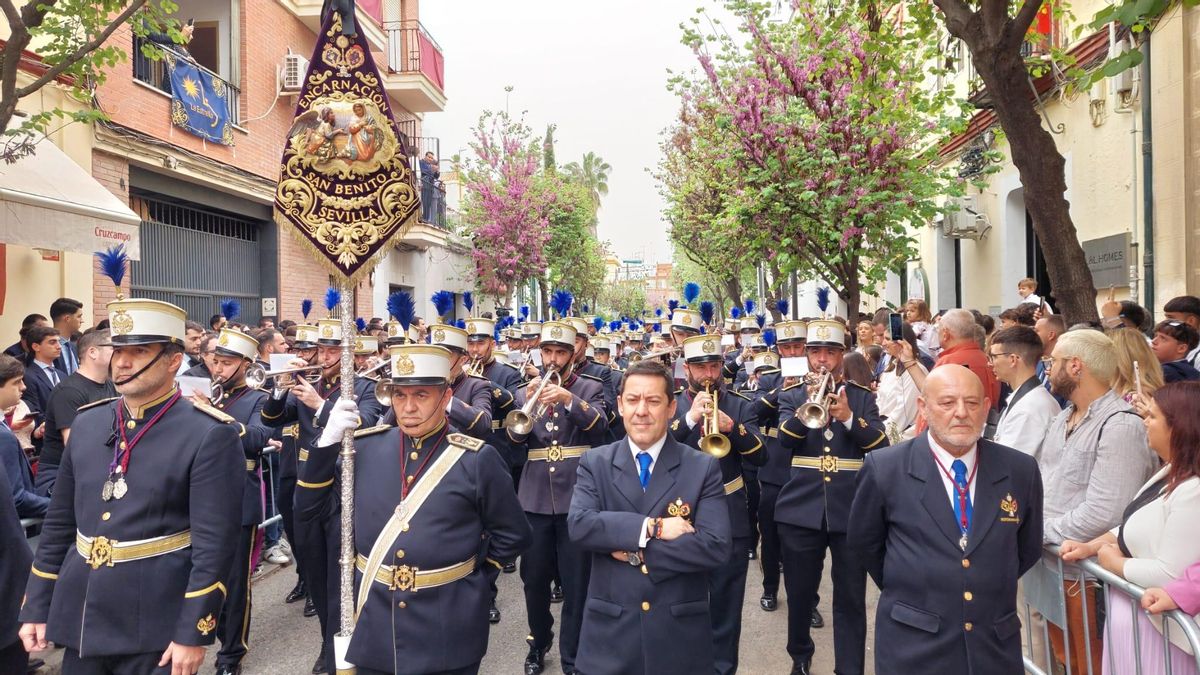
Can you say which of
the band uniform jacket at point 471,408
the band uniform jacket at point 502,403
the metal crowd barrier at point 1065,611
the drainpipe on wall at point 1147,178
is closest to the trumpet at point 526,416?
the band uniform jacket at point 471,408

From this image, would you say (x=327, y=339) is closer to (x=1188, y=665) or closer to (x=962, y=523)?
(x=962, y=523)

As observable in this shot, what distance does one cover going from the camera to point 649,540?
3533 mm

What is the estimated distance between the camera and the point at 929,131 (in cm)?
1241

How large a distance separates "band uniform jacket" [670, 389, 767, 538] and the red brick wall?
974 centimetres

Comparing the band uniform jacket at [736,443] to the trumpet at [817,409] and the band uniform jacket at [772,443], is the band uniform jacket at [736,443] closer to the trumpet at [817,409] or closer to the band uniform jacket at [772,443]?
the band uniform jacket at [772,443]

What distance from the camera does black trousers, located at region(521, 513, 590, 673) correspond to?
5.53 m

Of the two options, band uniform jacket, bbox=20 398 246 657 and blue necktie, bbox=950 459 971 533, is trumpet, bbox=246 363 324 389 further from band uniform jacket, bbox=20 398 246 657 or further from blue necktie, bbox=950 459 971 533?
blue necktie, bbox=950 459 971 533

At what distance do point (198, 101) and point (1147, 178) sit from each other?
14480 millimetres

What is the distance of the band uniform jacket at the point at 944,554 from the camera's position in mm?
3363

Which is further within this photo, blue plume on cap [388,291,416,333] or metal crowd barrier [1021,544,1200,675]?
blue plume on cap [388,291,416,333]

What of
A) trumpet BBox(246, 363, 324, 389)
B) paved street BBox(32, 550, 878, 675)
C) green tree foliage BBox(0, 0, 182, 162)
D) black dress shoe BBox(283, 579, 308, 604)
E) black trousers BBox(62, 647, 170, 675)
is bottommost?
paved street BBox(32, 550, 878, 675)

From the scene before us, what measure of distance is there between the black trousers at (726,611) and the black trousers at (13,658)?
3727mm

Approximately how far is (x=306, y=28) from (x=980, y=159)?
1461cm

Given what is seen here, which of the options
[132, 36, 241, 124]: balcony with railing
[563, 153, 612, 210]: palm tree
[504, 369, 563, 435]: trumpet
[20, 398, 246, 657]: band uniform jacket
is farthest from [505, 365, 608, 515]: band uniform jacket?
[563, 153, 612, 210]: palm tree
